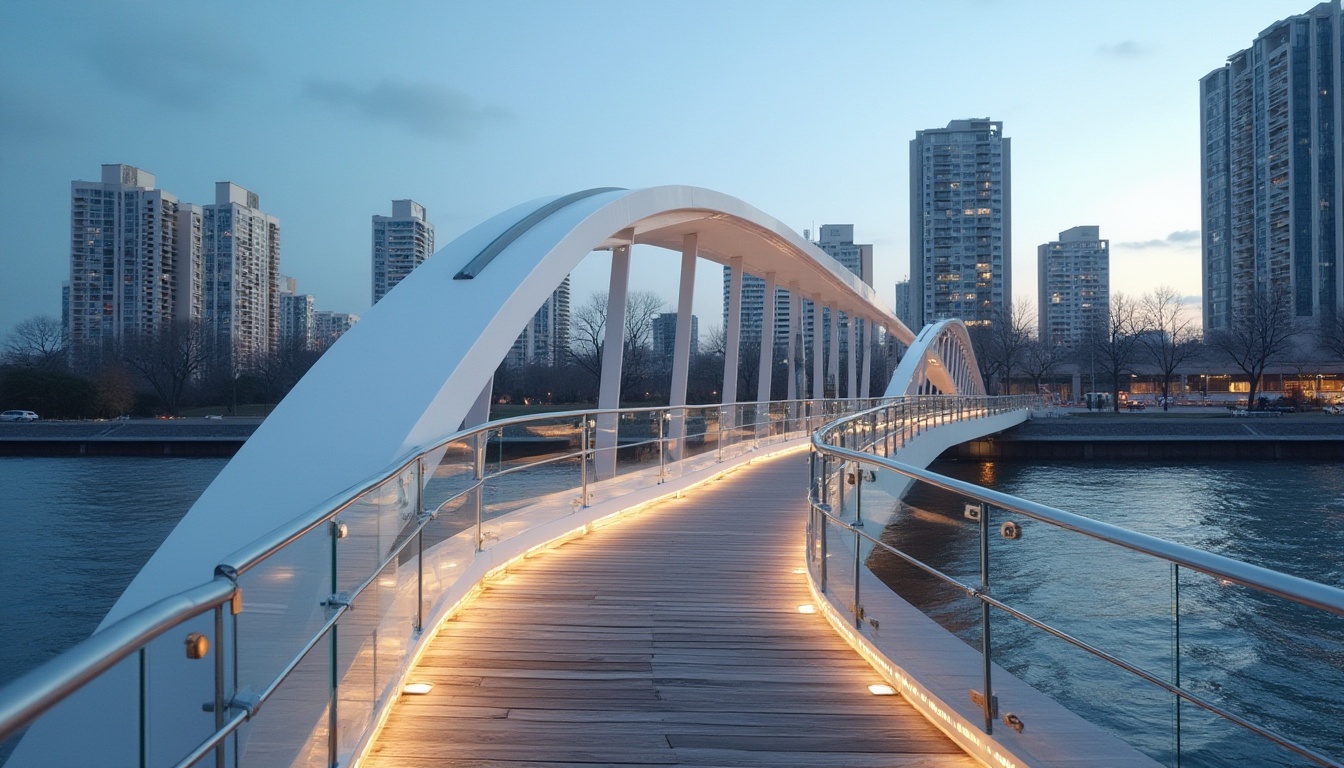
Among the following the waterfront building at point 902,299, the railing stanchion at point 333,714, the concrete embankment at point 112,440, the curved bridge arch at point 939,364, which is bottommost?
the concrete embankment at point 112,440

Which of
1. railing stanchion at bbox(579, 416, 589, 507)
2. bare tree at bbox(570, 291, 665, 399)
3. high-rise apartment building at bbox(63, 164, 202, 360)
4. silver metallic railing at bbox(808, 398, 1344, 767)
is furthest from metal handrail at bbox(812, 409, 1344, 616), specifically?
high-rise apartment building at bbox(63, 164, 202, 360)

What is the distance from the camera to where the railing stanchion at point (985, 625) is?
3102 mm

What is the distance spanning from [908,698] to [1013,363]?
71937 mm

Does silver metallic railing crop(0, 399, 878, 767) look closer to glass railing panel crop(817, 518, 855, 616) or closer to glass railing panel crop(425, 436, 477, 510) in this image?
glass railing panel crop(425, 436, 477, 510)

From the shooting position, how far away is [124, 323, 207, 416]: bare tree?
54.1m

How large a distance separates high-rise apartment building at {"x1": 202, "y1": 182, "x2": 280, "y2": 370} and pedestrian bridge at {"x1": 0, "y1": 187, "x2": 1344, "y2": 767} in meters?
85.4

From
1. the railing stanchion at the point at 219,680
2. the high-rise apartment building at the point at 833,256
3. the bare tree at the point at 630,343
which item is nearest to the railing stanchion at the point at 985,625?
the railing stanchion at the point at 219,680

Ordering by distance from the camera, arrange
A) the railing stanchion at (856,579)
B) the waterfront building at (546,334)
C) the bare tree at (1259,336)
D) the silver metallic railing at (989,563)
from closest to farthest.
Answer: the silver metallic railing at (989,563), the railing stanchion at (856,579), the bare tree at (1259,336), the waterfront building at (546,334)

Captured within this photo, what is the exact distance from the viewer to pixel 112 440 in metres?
37.7

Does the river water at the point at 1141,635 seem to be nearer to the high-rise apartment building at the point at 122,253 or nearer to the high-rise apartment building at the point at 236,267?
the high-rise apartment building at the point at 122,253

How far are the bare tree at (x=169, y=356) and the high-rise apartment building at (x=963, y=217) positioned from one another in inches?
3800

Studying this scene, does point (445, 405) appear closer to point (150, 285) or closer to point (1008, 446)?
point (1008, 446)

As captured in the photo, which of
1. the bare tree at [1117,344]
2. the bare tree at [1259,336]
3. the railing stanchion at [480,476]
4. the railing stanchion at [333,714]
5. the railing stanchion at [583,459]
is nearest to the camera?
the railing stanchion at [333,714]

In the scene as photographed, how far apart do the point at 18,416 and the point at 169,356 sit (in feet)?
47.0
